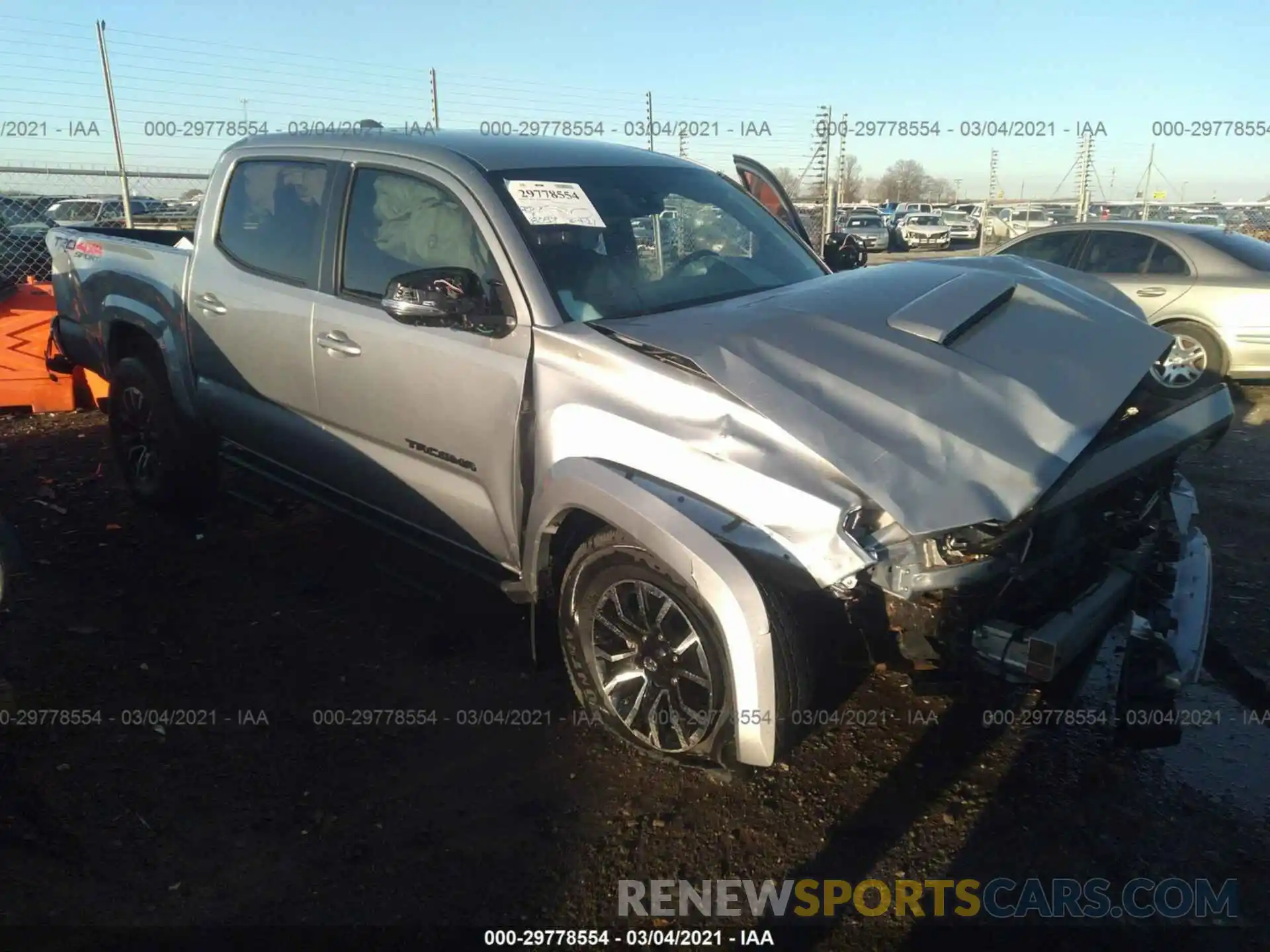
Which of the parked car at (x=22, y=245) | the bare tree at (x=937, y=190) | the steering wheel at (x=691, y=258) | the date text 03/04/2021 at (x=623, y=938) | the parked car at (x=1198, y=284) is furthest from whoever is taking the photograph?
the bare tree at (x=937, y=190)

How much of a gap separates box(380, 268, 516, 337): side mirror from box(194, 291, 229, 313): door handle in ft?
5.53

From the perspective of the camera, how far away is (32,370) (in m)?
7.70

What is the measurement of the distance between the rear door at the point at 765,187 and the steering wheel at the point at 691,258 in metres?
1.22

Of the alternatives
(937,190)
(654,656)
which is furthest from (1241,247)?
(937,190)

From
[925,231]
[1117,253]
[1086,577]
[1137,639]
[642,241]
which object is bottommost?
[925,231]

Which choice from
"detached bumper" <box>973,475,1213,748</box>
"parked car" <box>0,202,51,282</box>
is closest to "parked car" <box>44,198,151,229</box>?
"parked car" <box>0,202,51,282</box>

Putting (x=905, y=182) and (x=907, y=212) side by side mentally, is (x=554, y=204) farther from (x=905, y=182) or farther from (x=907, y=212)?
(x=905, y=182)

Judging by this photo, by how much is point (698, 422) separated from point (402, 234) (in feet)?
5.45

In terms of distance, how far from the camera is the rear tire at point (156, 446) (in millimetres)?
5023

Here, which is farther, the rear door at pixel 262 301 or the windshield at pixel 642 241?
the rear door at pixel 262 301

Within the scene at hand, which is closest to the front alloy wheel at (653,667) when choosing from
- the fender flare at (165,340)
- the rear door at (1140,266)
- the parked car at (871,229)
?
the fender flare at (165,340)

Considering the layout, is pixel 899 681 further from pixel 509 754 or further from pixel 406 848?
pixel 406 848

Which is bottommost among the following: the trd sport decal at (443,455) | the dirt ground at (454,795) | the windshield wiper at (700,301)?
the dirt ground at (454,795)

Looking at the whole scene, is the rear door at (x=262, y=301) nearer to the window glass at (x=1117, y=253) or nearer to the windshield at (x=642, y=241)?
the windshield at (x=642, y=241)
